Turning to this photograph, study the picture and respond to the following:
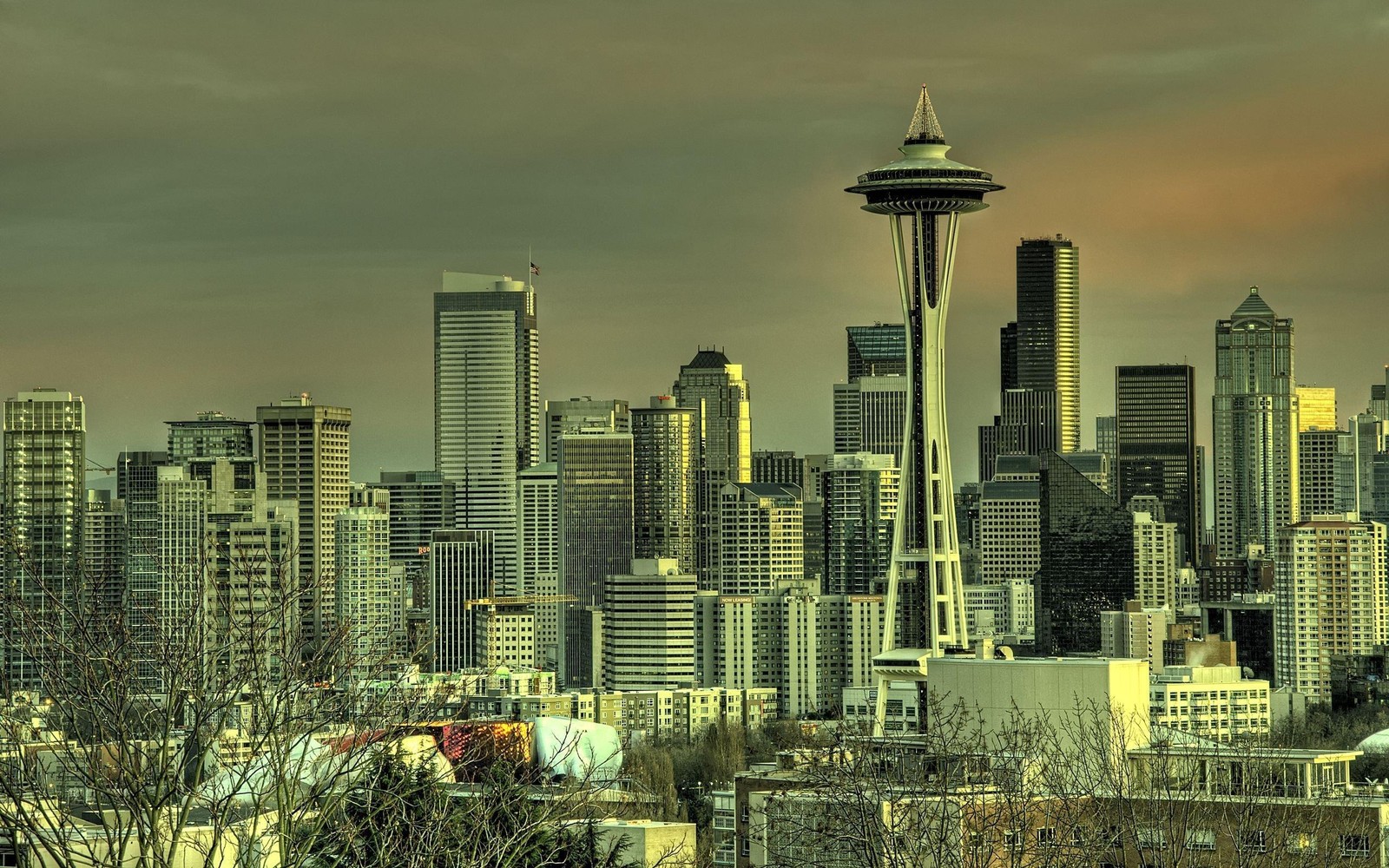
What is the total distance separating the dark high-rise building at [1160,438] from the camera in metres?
126

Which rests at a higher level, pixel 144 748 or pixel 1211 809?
pixel 144 748

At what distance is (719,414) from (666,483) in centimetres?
1257

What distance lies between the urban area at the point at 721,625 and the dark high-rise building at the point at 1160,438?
25 centimetres

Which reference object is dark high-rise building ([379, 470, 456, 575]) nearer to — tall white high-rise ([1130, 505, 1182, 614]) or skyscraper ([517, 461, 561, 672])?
skyscraper ([517, 461, 561, 672])

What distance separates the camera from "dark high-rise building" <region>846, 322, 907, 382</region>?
138m

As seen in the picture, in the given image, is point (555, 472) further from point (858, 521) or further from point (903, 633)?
point (903, 633)

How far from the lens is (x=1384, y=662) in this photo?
77000 mm

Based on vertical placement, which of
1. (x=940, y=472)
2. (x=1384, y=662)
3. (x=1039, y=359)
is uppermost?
(x=1039, y=359)

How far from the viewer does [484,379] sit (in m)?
136

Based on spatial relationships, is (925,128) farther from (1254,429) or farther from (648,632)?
(1254,429)

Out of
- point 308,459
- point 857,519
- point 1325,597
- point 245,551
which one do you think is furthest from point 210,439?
point 245,551

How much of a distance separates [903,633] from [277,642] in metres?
68.6

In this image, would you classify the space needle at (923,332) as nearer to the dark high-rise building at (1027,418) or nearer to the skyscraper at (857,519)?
the skyscraper at (857,519)

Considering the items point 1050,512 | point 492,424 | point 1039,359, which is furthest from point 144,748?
point 1039,359
